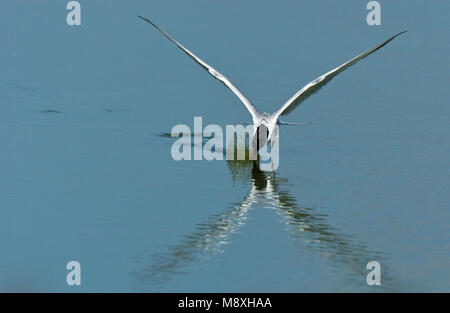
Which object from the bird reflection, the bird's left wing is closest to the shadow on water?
the bird reflection

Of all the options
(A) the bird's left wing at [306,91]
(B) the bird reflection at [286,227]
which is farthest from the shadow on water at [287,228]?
(A) the bird's left wing at [306,91]

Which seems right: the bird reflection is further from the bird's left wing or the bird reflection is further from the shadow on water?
the bird's left wing

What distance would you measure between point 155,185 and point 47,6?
44.4 feet

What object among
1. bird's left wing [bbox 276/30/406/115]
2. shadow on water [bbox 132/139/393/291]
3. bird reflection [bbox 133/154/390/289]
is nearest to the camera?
shadow on water [bbox 132/139/393/291]

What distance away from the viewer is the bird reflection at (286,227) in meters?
16.8

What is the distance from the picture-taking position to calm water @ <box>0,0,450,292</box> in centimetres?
1716

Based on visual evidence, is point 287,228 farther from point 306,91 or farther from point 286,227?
point 306,91

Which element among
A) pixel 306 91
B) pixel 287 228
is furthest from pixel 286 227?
pixel 306 91

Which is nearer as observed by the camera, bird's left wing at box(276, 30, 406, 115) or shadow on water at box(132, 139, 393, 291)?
shadow on water at box(132, 139, 393, 291)

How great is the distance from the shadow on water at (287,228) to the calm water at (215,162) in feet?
0.12

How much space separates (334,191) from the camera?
67.8 feet

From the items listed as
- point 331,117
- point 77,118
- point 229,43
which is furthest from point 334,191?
point 229,43

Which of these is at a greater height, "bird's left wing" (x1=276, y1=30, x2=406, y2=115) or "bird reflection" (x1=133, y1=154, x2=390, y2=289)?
"bird's left wing" (x1=276, y1=30, x2=406, y2=115)

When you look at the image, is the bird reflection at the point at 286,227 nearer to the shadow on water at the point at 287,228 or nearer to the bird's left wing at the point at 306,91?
the shadow on water at the point at 287,228
